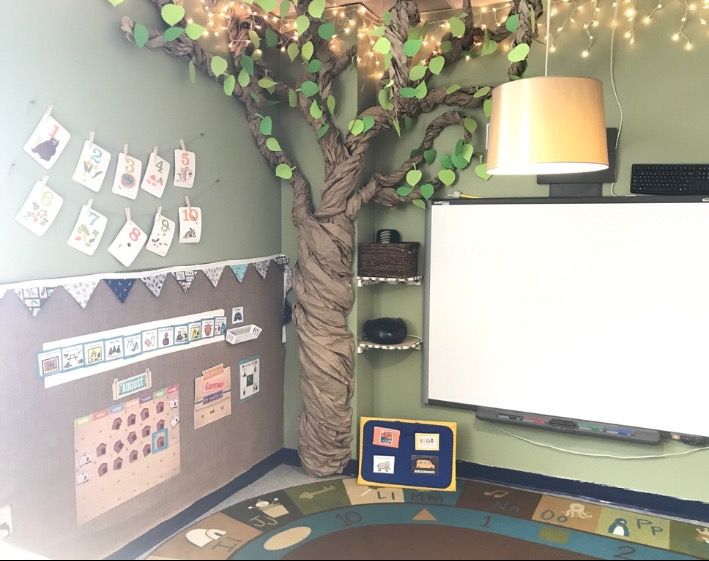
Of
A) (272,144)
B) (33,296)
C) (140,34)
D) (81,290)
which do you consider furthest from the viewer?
(272,144)

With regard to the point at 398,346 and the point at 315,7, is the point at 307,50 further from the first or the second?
the point at 398,346

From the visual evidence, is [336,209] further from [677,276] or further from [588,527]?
[588,527]

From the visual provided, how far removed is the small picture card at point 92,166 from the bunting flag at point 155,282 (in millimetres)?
387

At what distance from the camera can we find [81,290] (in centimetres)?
215

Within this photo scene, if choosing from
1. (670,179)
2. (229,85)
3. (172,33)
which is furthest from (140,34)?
(670,179)

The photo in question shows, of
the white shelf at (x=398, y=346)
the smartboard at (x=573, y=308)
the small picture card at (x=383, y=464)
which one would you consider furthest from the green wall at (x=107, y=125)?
Result: the small picture card at (x=383, y=464)

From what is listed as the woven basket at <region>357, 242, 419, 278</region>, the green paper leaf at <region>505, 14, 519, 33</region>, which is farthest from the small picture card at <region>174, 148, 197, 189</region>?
the green paper leaf at <region>505, 14, 519, 33</region>

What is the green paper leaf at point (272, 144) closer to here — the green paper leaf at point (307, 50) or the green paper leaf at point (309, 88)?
the green paper leaf at point (309, 88)

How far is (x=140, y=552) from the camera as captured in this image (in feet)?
7.70

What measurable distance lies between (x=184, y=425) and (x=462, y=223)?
1566mm

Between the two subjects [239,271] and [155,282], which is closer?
[155,282]

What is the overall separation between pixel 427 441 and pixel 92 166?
1914 millimetres

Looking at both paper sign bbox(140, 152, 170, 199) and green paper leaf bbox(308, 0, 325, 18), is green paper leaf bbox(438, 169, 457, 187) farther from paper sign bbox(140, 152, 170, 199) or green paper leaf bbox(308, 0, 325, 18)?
paper sign bbox(140, 152, 170, 199)

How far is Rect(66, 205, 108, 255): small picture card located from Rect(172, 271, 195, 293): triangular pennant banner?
1.26 ft
